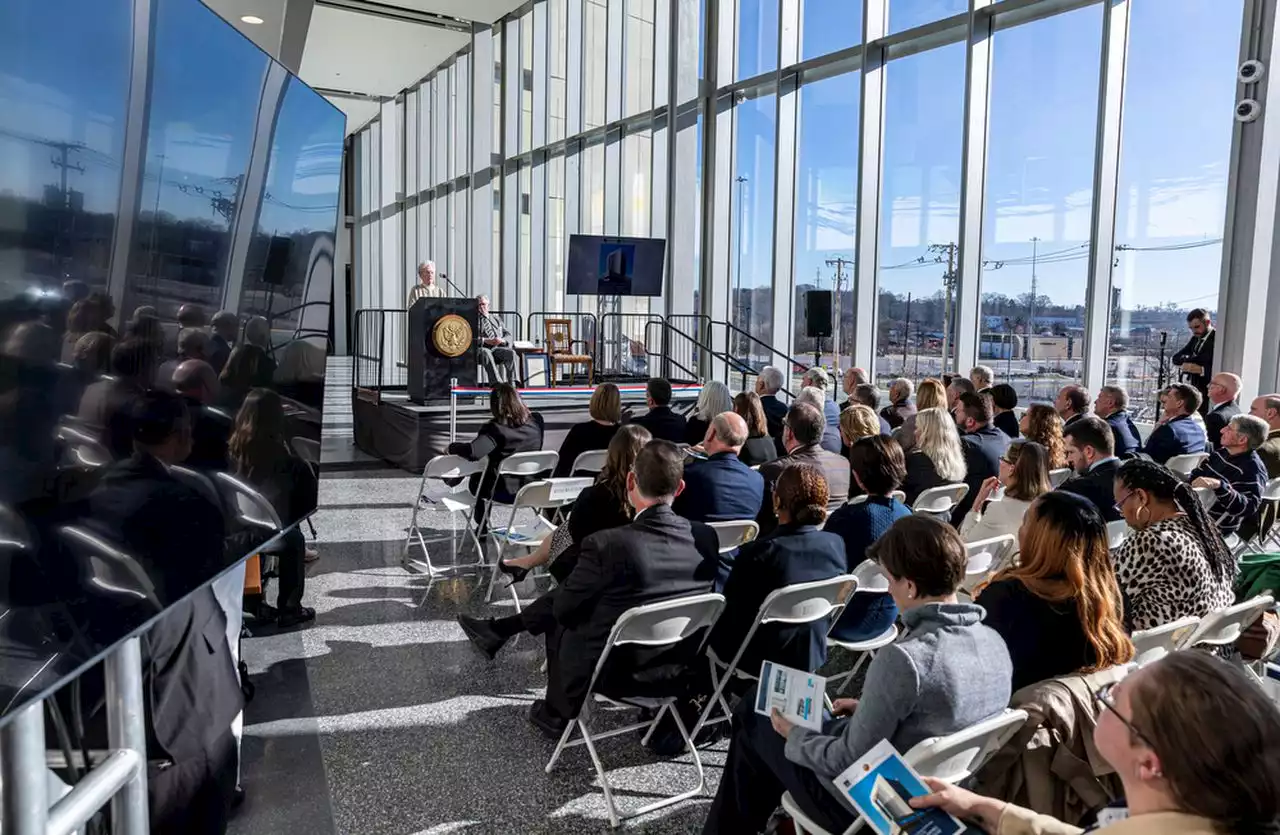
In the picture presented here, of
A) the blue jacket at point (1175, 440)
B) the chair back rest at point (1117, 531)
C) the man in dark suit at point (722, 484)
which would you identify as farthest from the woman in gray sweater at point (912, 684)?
the blue jacket at point (1175, 440)

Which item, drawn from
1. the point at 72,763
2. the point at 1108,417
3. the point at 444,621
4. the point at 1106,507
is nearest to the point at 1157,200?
the point at 1108,417

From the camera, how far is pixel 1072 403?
19.2 feet

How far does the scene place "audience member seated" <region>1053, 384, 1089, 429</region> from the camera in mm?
5836

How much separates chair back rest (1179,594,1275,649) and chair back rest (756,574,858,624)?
1.07 meters

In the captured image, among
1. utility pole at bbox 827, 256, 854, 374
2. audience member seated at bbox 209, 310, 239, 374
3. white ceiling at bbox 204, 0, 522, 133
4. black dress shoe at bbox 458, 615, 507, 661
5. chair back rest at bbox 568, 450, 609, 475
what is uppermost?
white ceiling at bbox 204, 0, 522, 133

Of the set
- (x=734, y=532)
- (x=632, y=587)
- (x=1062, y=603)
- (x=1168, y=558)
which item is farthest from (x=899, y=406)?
(x=1062, y=603)

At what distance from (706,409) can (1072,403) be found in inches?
101

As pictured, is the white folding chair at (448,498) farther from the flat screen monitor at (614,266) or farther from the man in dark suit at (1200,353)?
the man in dark suit at (1200,353)

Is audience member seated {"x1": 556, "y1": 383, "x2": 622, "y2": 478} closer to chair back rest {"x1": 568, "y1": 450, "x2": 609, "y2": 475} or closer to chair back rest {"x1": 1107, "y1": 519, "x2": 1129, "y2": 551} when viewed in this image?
chair back rest {"x1": 568, "y1": 450, "x2": 609, "y2": 475}

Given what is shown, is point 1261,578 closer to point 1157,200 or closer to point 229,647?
point 229,647

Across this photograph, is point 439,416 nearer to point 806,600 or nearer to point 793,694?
point 806,600

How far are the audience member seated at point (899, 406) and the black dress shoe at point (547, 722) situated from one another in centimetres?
420

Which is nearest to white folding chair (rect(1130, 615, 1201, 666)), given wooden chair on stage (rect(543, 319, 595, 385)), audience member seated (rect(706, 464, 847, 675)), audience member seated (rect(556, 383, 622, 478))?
audience member seated (rect(706, 464, 847, 675))

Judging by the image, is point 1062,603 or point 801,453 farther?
point 801,453
